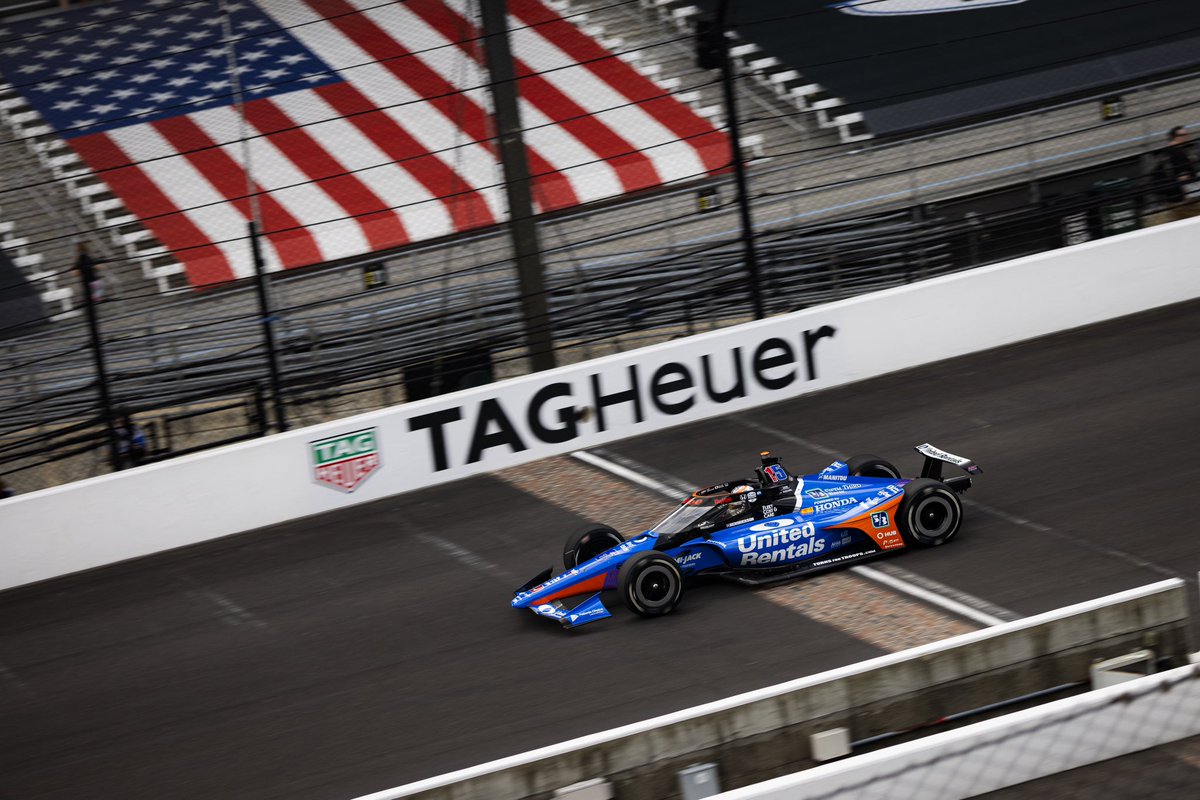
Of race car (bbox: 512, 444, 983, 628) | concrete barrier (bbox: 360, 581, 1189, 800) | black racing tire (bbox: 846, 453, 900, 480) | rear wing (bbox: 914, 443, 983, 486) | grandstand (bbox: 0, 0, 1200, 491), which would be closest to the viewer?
concrete barrier (bbox: 360, 581, 1189, 800)

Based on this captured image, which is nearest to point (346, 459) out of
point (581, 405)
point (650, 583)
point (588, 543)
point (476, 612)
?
point (581, 405)

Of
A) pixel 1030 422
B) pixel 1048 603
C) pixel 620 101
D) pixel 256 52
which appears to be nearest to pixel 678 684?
pixel 1048 603

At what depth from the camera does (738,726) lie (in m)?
6.62

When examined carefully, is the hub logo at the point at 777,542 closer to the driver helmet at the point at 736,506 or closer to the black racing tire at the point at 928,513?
the driver helmet at the point at 736,506

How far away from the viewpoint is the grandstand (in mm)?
14562

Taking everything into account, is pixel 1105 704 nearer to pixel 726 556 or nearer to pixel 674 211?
pixel 726 556

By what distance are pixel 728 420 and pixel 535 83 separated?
9.97 metres

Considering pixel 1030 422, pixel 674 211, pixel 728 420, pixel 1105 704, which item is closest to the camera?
pixel 1105 704

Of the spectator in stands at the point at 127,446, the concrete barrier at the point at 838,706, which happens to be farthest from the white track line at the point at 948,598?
the spectator in stands at the point at 127,446

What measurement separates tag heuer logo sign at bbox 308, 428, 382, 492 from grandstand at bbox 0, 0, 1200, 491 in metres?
0.81

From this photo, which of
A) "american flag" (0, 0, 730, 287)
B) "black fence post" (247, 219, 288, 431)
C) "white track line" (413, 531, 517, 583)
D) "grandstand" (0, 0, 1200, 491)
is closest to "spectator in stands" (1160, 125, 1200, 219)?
"grandstand" (0, 0, 1200, 491)

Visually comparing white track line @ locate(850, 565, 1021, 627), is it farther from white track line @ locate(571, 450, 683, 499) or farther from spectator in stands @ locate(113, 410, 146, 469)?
spectator in stands @ locate(113, 410, 146, 469)

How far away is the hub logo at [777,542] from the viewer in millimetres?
9344

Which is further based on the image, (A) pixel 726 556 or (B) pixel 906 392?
(B) pixel 906 392
